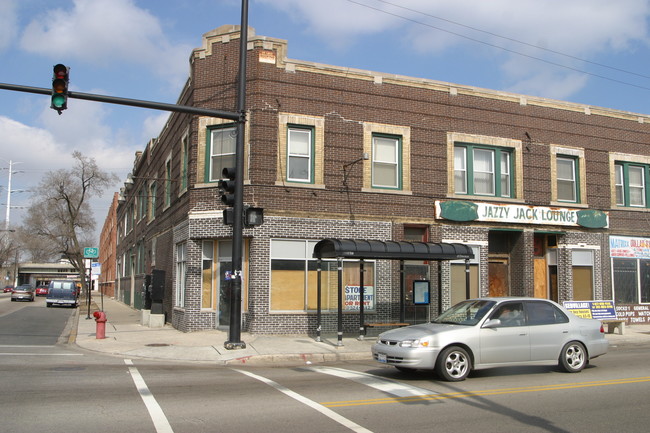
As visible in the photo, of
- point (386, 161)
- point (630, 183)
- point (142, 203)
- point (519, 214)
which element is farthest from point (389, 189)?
point (142, 203)

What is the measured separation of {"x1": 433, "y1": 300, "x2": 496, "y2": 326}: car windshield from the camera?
34.6 ft

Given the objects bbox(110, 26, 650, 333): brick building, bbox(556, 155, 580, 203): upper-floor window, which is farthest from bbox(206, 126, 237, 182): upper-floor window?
bbox(556, 155, 580, 203): upper-floor window

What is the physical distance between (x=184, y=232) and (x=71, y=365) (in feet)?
25.2

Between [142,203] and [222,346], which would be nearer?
[222,346]

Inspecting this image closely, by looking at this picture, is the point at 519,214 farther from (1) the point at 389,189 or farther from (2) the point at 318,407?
(2) the point at 318,407

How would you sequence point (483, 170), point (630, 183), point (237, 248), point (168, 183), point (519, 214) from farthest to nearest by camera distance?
point (168, 183) < point (630, 183) < point (483, 170) < point (519, 214) < point (237, 248)

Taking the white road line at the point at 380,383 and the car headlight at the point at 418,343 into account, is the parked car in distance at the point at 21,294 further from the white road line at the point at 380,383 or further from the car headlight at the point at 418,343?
the car headlight at the point at 418,343

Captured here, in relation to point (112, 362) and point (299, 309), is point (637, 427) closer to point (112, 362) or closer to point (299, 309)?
point (112, 362)

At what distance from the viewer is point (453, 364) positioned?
389 inches

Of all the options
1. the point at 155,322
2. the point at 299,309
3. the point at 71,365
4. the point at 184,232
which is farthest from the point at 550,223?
the point at 71,365

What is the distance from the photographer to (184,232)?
19.1 metres

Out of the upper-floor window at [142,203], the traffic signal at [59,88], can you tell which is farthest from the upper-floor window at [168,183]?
the traffic signal at [59,88]

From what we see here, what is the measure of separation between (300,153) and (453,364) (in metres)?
9.93

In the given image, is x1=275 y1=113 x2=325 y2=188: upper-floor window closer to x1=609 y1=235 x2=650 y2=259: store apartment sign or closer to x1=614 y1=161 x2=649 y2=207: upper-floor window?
x1=609 y1=235 x2=650 y2=259: store apartment sign
